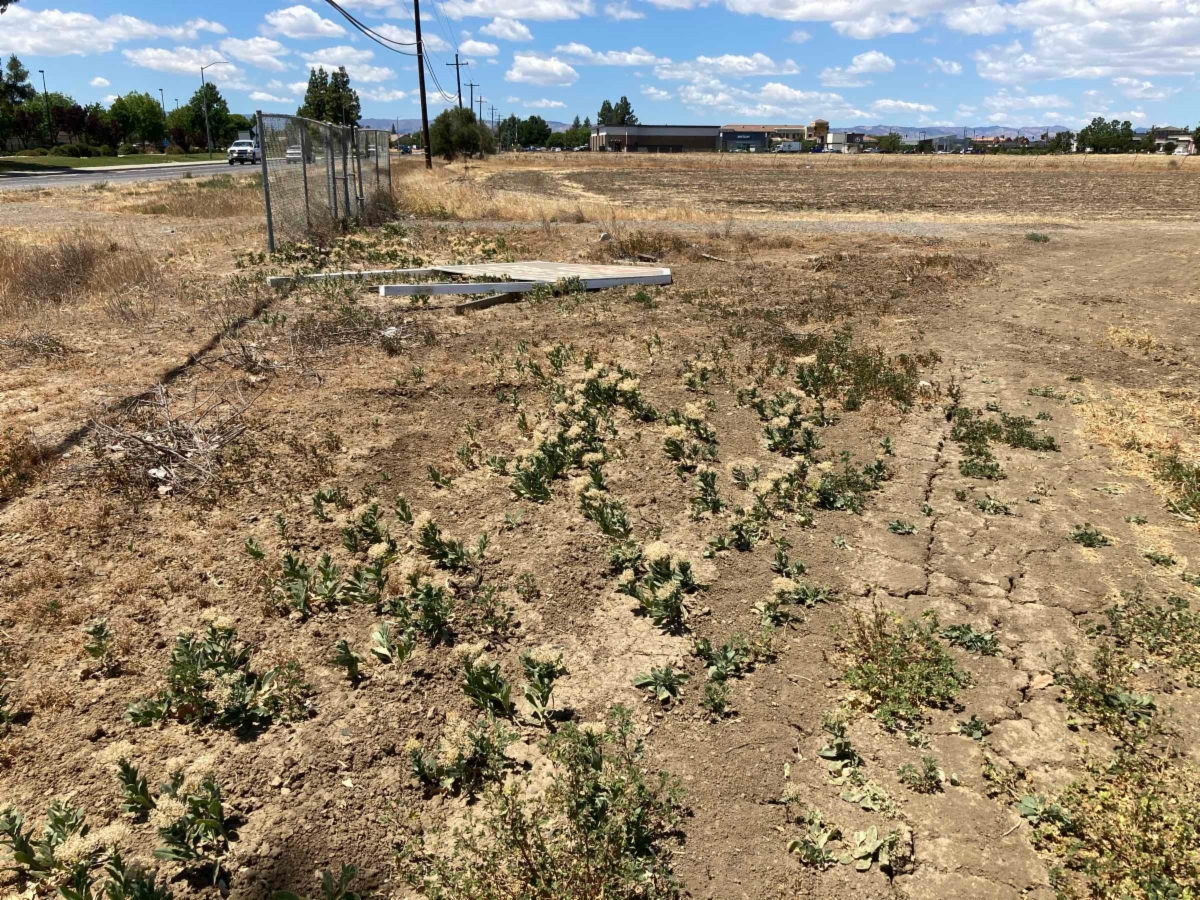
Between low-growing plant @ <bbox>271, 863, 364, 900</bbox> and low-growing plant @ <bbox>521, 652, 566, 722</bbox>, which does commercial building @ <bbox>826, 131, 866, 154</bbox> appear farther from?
low-growing plant @ <bbox>271, 863, 364, 900</bbox>

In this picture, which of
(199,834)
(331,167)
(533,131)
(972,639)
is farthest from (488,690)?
(533,131)

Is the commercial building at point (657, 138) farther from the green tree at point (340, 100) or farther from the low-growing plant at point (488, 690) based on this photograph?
the low-growing plant at point (488, 690)

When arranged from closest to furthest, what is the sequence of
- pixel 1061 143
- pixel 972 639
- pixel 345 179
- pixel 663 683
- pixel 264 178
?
pixel 663 683 → pixel 972 639 → pixel 264 178 → pixel 345 179 → pixel 1061 143

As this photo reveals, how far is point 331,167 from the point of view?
16094 millimetres

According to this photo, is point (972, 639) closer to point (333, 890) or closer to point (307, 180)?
point (333, 890)

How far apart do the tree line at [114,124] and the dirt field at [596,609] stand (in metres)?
75.9

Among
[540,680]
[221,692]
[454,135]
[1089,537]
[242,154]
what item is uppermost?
[454,135]

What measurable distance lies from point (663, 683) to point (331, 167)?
52.2 ft

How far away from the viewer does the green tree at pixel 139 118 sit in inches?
3487

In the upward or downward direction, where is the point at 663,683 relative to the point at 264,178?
downward

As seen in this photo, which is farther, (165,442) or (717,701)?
(165,442)

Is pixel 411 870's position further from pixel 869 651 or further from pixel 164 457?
pixel 164 457

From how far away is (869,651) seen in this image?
11.5 ft

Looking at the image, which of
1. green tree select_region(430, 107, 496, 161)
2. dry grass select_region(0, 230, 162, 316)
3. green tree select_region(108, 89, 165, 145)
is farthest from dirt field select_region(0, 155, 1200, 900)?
green tree select_region(108, 89, 165, 145)
